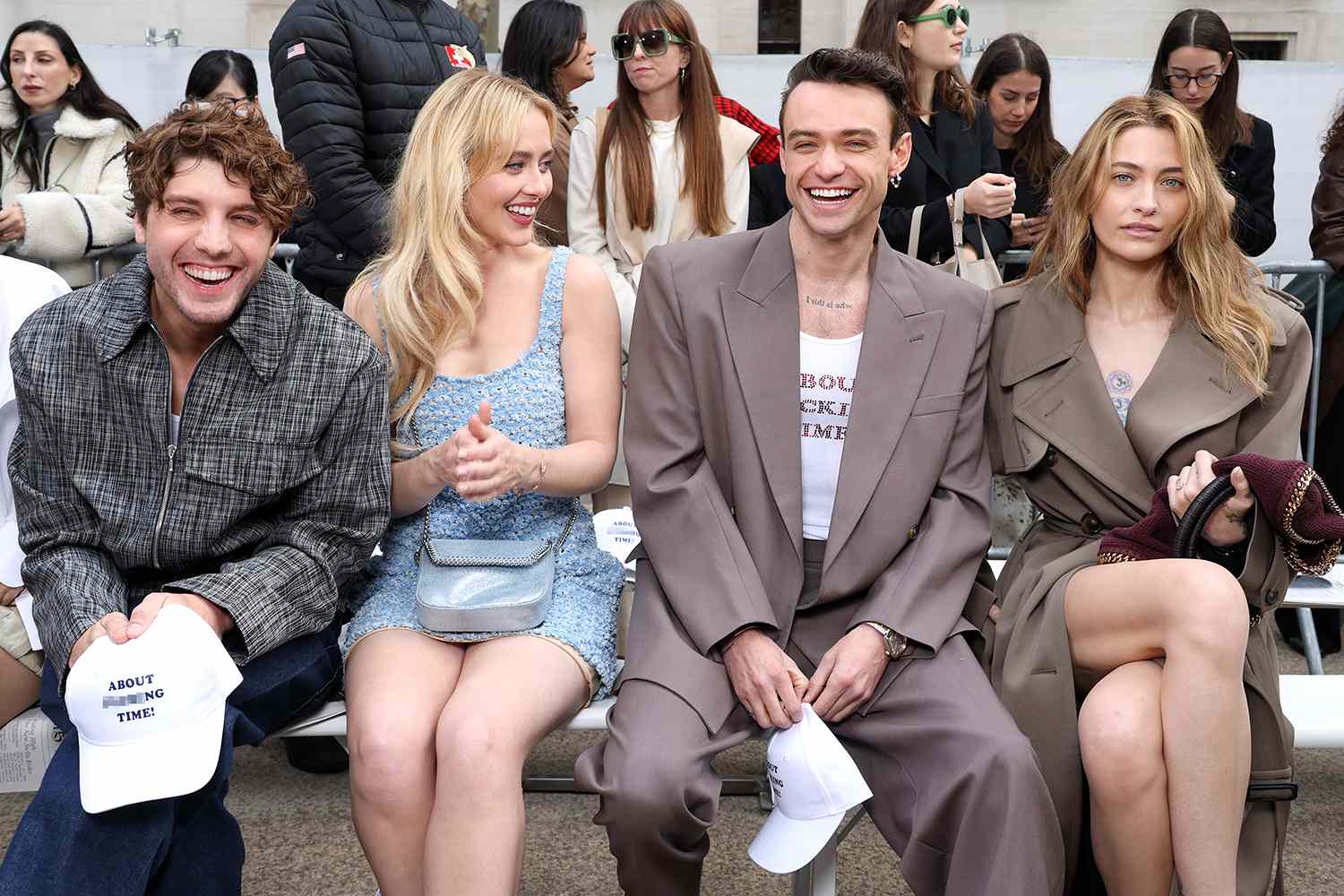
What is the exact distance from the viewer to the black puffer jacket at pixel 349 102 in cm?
444

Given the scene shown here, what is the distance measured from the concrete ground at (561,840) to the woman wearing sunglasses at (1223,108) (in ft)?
6.84

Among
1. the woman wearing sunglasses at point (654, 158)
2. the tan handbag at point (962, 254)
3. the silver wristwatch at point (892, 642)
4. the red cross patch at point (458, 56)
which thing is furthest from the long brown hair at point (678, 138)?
the silver wristwatch at point (892, 642)

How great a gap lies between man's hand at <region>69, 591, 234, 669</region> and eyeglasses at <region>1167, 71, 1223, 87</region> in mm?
4072

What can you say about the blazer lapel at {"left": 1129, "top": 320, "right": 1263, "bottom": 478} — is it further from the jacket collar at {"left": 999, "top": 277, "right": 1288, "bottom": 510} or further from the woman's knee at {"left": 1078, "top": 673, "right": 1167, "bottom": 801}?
the woman's knee at {"left": 1078, "top": 673, "right": 1167, "bottom": 801}

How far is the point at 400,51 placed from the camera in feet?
15.0

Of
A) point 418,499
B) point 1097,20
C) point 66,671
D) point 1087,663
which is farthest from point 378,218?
point 1097,20

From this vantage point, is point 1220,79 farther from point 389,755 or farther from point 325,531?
point 389,755

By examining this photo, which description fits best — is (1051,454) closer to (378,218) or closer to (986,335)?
(986,335)

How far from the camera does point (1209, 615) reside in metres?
2.81

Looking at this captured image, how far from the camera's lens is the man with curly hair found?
2963 mm

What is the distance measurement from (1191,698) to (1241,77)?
254 inches

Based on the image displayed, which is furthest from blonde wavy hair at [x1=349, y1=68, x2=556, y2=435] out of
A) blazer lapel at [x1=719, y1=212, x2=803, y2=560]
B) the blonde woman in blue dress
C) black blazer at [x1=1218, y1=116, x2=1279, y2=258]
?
black blazer at [x1=1218, y1=116, x2=1279, y2=258]

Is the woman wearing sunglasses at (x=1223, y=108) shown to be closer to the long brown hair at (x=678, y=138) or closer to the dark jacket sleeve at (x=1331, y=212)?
the dark jacket sleeve at (x=1331, y=212)

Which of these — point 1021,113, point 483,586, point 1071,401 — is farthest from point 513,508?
point 1021,113
